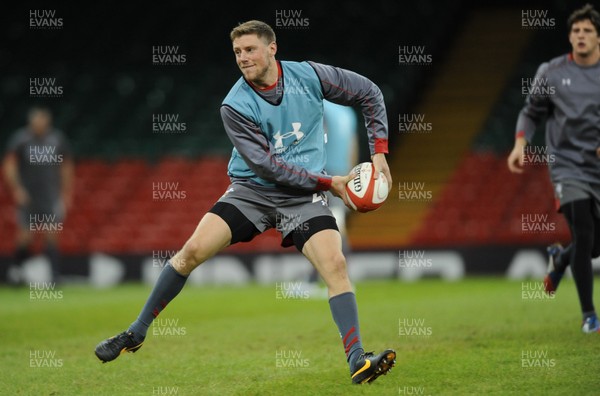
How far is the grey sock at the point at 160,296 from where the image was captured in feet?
19.4

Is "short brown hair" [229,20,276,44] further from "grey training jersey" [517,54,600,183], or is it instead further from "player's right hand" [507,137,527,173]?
"grey training jersey" [517,54,600,183]

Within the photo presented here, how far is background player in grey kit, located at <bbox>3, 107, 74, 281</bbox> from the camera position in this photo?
531 inches

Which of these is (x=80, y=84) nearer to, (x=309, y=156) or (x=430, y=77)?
(x=430, y=77)

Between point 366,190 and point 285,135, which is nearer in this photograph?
point 366,190

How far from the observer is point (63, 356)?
6.93 meters

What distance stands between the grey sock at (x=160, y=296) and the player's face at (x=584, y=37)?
334cm

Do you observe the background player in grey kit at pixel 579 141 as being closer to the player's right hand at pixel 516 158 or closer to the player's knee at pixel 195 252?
the player's right hand at pixel 516 158

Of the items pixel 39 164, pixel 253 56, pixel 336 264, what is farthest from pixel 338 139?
pixel 39 164

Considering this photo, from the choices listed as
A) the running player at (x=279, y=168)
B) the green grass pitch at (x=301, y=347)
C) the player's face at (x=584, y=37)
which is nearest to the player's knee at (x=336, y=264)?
the running player at (x=279, y=168)

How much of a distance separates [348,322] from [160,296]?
1.23 meters

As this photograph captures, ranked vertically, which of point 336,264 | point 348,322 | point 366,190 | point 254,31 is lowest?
point 348,322

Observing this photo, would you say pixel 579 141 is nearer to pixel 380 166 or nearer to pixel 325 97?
pixel 380 166

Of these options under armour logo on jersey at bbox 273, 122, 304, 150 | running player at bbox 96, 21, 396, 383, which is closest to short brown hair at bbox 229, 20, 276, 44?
running player at bbox 96, 21, 396, 383

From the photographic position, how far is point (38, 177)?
13.9 metres
